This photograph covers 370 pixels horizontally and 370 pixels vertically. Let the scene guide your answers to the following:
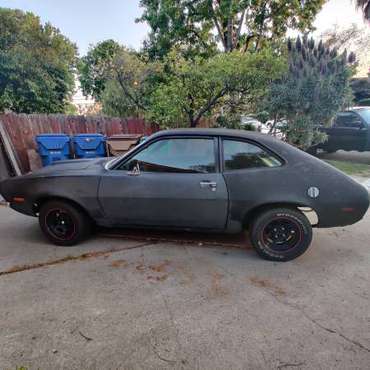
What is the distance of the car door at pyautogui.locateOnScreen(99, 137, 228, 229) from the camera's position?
3018 mm

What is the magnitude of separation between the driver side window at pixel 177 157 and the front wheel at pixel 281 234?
0.88 meters

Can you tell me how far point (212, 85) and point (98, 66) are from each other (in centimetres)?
565

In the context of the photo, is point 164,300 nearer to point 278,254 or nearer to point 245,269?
point 245,269

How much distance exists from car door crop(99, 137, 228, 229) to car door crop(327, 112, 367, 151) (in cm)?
781

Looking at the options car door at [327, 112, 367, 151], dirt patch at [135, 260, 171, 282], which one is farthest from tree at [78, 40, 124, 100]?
dirt patch at [135, 260, 171, 282]

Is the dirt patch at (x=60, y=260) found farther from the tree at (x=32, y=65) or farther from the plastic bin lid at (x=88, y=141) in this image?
the tree at (x=32, y=65)

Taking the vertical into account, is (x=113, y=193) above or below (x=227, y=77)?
below

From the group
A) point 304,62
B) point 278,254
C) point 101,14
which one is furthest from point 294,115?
point 101,14

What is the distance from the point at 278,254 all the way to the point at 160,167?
67.1 inches

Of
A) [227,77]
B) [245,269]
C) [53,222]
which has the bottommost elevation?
[245,269]

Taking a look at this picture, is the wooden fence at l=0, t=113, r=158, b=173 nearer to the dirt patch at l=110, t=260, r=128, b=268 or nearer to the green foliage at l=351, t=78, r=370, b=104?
the dirt patch at l=110, t=260, r=128, b=268

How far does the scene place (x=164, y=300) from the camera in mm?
2389

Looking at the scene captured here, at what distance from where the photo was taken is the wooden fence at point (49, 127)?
22.4 feet

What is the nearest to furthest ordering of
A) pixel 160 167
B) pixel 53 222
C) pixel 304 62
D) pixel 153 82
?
pixel 160 167 < pixel 53 222 < pixel 304 62 < pixel 153 82
